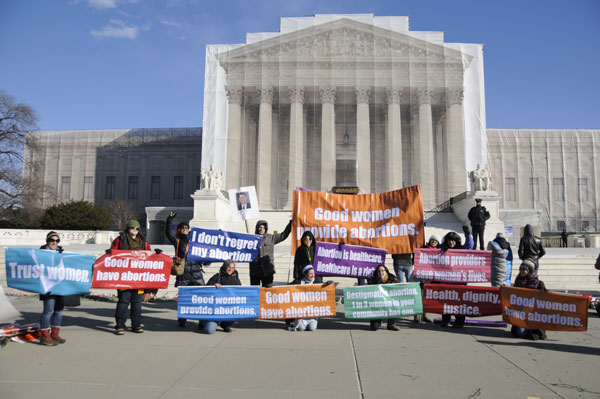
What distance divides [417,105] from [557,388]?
34.2m

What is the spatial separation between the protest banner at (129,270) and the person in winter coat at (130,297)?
106 millimetres

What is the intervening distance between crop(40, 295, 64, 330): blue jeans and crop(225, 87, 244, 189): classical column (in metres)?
28.2

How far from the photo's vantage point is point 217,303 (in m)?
6.91

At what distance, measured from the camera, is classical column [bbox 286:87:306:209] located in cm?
3416

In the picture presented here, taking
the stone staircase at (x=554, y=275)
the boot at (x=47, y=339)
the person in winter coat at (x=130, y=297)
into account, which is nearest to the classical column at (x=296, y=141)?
the stone staircase at (x=554, y=275)

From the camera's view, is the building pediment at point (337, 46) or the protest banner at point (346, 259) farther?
the building pediment at point (337, 46)

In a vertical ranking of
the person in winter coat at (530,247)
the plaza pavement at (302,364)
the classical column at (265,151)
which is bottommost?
the plaza pavement at (302,364)

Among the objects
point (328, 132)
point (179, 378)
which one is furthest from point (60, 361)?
point (328, 132)

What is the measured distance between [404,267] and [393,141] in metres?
27.0

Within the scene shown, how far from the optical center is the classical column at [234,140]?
113ft

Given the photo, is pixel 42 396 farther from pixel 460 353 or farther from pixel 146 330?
pixel 460 353

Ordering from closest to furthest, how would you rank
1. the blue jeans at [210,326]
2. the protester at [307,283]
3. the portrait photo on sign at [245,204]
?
the blue jeans at [210,326], the protester at [307,283], the portrait photo on sign at [245,204]

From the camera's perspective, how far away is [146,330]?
6.89 metres

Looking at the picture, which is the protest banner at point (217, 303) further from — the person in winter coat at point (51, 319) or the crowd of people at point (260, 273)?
the person in winter coat at point (51, 319)
